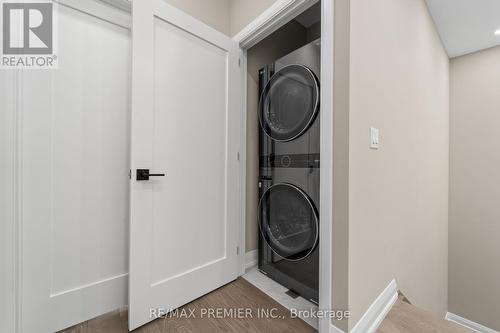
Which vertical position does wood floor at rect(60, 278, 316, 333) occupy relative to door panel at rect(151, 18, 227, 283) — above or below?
below

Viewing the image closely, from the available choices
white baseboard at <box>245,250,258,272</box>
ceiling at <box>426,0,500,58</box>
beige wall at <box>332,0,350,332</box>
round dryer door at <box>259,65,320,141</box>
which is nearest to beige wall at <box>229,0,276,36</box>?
round dryer door at <box>259,65,320,141</box>

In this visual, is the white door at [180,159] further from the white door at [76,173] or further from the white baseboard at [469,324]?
the white baseboard at [469,324]

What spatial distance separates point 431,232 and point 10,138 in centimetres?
359

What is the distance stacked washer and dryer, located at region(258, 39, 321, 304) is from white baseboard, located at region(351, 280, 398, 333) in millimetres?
368

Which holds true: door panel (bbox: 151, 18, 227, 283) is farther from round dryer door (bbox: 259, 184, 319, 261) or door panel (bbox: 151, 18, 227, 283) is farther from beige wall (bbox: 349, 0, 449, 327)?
beige wall (bbox: 349, 0, 449, 327)

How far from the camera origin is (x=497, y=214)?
2.58 m

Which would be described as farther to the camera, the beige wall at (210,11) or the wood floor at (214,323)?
the beige wall at (210,11)

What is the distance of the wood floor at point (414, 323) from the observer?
1.19m

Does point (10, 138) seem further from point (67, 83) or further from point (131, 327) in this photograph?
point (131, 327)

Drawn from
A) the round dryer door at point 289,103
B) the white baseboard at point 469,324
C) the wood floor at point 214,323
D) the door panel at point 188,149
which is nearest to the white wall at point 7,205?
the wood floor at point 214,323

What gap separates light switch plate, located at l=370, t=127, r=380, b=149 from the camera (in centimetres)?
120

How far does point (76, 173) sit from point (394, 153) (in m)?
2.09

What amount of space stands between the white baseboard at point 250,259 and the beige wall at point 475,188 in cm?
296

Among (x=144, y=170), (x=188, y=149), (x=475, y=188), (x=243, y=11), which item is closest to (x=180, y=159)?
(x=188, y=149)
